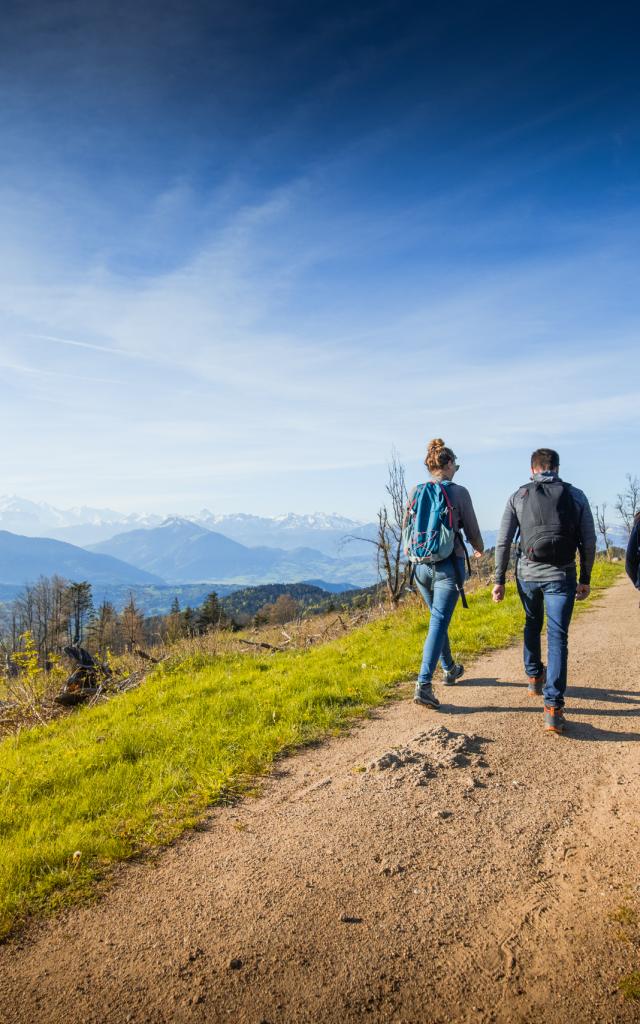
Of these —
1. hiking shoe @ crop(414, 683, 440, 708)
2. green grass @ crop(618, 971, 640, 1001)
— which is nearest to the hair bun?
hiking shoe @ crop(414, 683, 440, 708)

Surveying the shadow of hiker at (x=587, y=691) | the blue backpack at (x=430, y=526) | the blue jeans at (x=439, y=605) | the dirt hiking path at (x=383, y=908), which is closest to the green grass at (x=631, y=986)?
the dirt hiking path at (x=383, y=908)

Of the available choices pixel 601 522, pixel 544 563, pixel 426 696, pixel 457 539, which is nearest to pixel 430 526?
pixel 457 539

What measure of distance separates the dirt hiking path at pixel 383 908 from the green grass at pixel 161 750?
0.32 metres

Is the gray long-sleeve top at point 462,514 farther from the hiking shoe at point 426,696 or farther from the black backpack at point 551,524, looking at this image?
the hiking shoe at point 426,696

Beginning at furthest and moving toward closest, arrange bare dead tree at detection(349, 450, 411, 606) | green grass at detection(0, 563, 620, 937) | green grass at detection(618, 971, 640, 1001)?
bare dead tree at detection(349, 450, 411, 606) → green grass at detection(0, 563, 620, 937) → green grass at detection(618, 971, 640, 1001)

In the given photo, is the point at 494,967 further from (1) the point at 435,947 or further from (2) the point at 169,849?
(2) the point at 169,849

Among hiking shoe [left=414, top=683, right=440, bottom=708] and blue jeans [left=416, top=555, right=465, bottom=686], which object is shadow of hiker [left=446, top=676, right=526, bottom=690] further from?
blue jeans [left=416, top=555, right=465, bottom=686]

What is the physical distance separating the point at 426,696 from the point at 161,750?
9.83 feet

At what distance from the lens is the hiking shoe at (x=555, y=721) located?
520cm

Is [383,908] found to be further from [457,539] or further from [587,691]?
[587,691]

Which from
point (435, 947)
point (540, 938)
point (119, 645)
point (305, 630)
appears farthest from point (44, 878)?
point (119, 645)

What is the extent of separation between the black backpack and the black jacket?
58 cm

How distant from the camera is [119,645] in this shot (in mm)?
72062

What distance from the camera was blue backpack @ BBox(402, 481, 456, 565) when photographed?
6109mm
